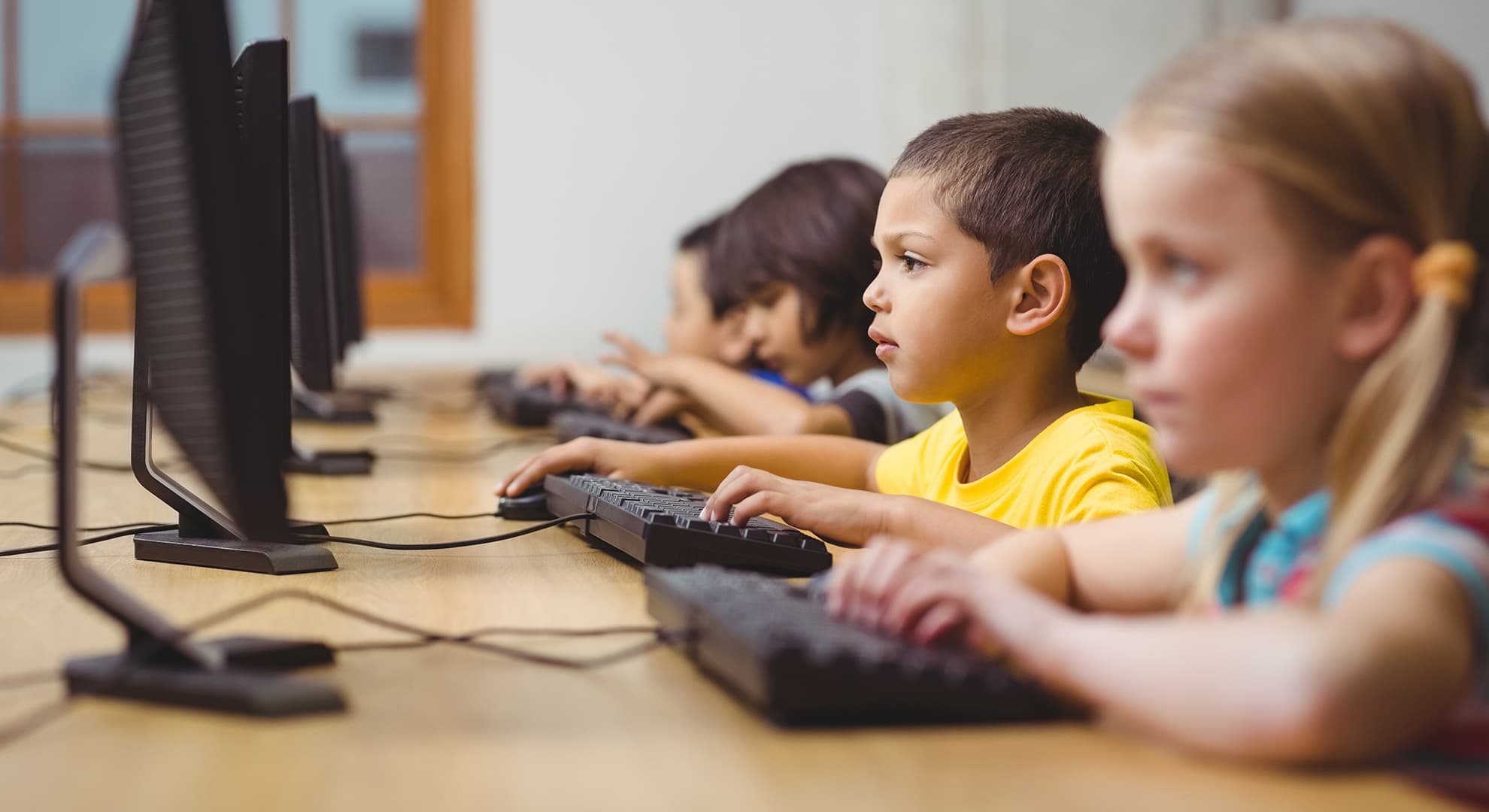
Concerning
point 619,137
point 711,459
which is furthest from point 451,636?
point 619,137

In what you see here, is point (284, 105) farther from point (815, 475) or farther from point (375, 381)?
point (375, 381)

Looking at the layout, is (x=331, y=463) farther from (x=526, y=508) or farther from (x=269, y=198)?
(x=269, y=198)

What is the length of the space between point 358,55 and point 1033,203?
2.38 m

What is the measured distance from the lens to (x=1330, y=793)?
471 millimetres

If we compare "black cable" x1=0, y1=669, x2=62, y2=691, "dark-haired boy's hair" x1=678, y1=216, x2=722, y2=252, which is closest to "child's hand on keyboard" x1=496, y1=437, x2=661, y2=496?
"black cable" x1=0, y1=669, x2=62, y2=691

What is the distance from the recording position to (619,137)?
3082 mm

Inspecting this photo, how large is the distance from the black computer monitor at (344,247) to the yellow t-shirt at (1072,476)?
857mm

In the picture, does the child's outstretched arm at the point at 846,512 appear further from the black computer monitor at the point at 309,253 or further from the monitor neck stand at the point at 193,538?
the black computer monitor at the point at 309,253

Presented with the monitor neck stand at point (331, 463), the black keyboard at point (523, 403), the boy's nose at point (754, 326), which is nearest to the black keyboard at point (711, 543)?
the monitor neck stand at point (331, 463)

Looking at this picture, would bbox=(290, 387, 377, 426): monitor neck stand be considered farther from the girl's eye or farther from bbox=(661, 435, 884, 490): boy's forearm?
the girl's eye

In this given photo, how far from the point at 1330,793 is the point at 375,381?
8.26 feet

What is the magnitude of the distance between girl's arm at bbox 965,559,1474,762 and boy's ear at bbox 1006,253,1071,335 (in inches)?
23.1

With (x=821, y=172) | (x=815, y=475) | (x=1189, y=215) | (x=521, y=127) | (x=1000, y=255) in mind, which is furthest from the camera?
(x=521, y=127)

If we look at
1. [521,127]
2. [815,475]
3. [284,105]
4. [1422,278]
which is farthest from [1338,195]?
[521,127]
